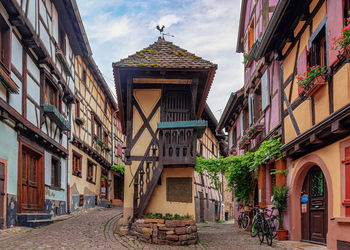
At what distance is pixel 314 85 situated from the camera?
283 inches

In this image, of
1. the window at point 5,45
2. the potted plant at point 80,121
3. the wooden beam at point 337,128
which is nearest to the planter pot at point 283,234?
the wooden beam at point 337,128

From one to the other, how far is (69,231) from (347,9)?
7.66 m

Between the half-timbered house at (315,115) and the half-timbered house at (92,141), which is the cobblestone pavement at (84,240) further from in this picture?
the half-timbered house at (92,141)

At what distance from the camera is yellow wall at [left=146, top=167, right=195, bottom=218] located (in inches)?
382

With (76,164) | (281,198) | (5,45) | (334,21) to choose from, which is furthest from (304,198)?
(76,164)

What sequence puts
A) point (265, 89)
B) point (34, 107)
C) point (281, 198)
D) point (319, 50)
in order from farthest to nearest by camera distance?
point (265, 89) → point (34, 107) → point (281, 198) → point (319, 50)

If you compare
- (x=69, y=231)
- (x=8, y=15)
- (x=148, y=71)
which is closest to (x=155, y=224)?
(x=69, y=231)

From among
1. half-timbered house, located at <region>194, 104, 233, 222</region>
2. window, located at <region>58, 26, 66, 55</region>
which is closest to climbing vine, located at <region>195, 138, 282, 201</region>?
half-timbered house, located at <region>194, 104, 233, 222</region>

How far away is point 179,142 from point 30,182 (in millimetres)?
4313

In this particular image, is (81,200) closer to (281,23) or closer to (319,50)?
(281,23)

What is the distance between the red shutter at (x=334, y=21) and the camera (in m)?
6.37

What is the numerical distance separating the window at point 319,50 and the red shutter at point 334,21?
2.28ft

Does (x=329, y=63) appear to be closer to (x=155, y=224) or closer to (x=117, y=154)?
(x=155, y=224)

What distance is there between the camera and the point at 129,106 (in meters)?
10.3
